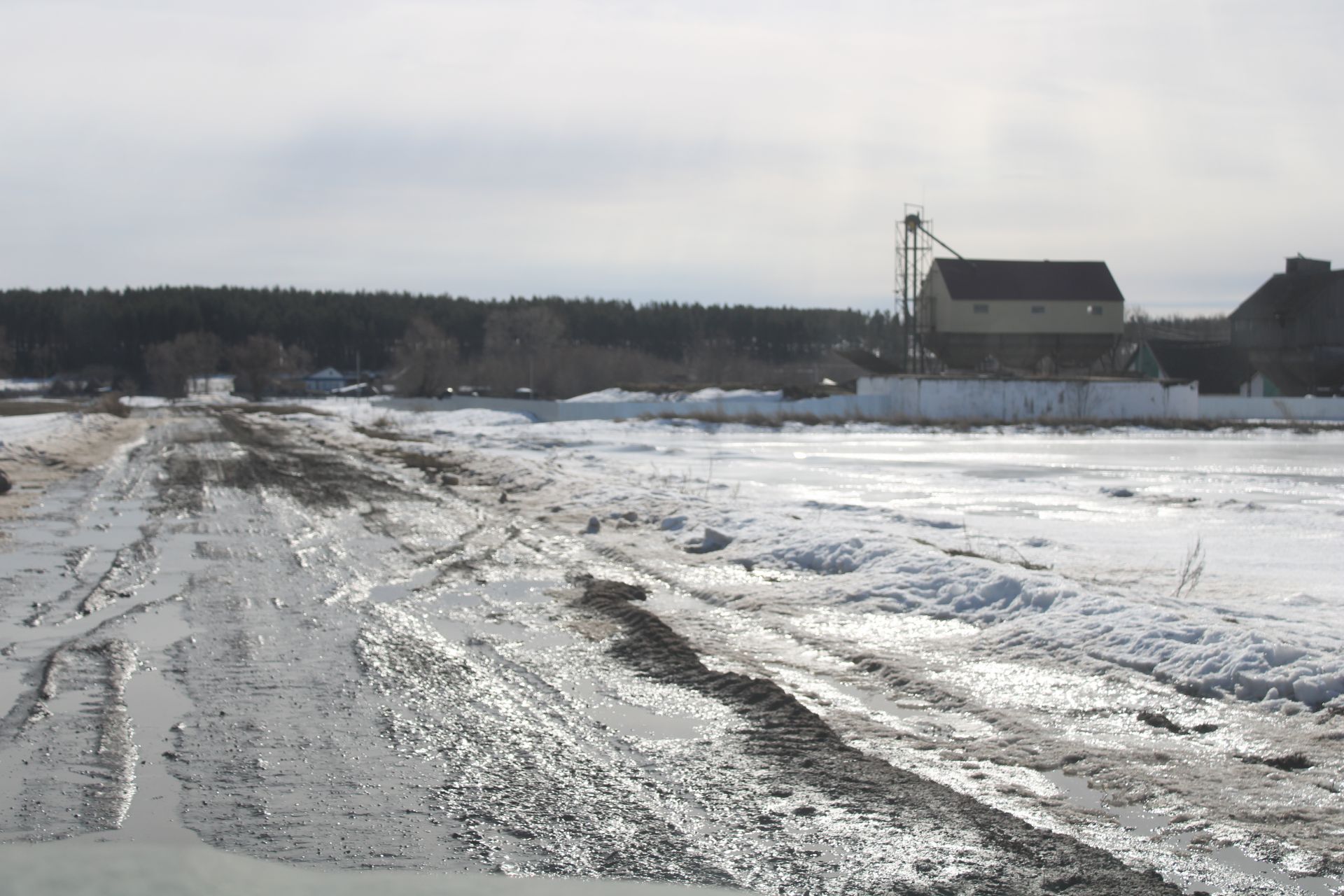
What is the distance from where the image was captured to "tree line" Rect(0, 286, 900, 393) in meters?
136

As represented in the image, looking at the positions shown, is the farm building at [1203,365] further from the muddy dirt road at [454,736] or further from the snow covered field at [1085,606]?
the muddy dirt road at [454,736]

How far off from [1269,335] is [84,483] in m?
64.1

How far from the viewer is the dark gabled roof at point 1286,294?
202 ft

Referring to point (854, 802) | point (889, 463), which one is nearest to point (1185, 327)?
point (889, 463)

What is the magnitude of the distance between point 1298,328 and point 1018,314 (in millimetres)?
17652

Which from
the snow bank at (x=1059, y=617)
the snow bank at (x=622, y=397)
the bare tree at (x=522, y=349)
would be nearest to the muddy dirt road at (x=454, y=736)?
the snow bank at (x=1059, y=617)

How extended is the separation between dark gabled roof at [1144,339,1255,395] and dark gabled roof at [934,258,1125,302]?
753cm

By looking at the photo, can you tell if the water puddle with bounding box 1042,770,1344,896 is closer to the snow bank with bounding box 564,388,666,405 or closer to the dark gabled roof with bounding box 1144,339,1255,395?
the snow bank with bounding box 564,388,666,405

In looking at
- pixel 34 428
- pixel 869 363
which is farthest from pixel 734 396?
pixel 34 428

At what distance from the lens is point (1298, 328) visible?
205 feet

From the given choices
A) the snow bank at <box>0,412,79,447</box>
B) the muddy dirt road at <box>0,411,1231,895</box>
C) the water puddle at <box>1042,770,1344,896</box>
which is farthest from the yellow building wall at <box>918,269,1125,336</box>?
the water puddle at <box>1042,770,1344,896</box>

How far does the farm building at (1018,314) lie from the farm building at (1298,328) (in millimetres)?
10572

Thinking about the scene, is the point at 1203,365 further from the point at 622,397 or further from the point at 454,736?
the point at 454,736

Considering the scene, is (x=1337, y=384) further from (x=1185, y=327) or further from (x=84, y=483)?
(x=1185, y=327)
